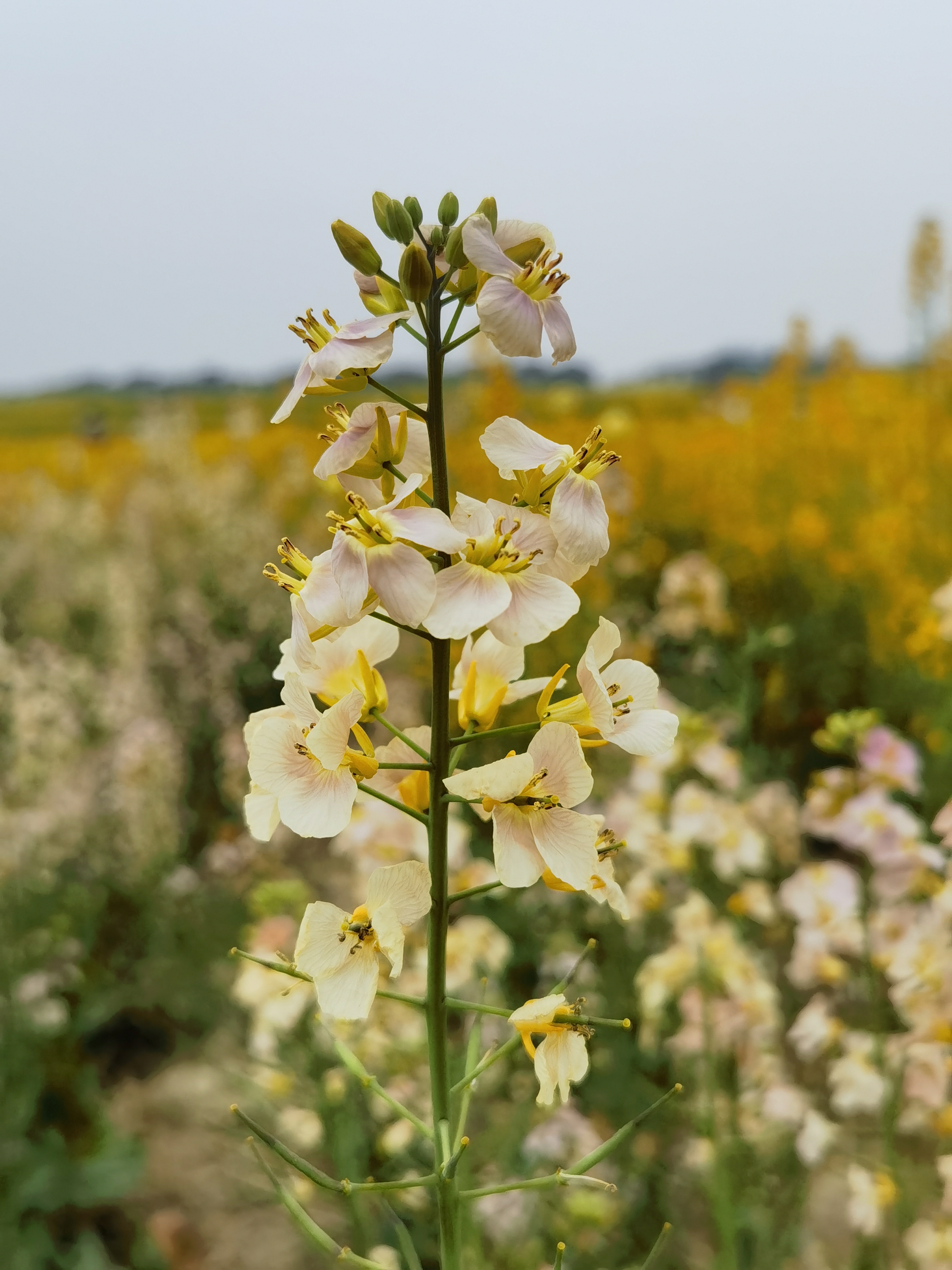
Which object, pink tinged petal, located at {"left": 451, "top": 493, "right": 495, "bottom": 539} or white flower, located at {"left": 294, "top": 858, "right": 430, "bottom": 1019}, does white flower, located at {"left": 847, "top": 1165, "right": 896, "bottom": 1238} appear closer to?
white flower, located at {"left": 294, "top": 858, "right": 430, "bottom": 1019}

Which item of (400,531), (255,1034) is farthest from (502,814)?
(255,1034)

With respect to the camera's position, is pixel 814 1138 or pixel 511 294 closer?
pixel 511 294

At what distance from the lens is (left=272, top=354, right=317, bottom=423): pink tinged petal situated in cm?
78

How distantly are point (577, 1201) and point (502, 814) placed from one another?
48.4 inches

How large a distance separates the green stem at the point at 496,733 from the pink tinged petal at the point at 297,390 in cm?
29

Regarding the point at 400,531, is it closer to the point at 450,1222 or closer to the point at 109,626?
the point at 450,1222

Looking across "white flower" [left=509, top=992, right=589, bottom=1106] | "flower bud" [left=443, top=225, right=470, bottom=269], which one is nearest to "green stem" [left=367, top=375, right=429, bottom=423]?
"flower bud" [left=443, top=225, right=470, bottom=269]

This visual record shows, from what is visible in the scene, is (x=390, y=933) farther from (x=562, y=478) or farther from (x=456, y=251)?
(x=456, y=251)

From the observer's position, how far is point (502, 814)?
0.75 metres

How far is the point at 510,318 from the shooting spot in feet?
2.48

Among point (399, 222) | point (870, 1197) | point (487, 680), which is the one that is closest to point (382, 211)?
point (399, 222)

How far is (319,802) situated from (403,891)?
95 millimetres

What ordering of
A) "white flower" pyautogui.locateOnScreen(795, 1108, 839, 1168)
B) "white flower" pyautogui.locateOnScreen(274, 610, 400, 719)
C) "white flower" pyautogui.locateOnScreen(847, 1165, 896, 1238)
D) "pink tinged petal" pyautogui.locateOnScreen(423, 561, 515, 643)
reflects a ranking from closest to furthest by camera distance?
"pink tinged petal" pyautogui.locateOnScreen(423, 561, 515, 643) → "white flower" pyautogui.locateOnScreen(274, 610, 400, 719) → "white flower" pyautogui.locateOnScreen(847, 1165, 896, 1238) → "white flower" pyautogui.locateOnScreen(795, 1108, 839, 1168)

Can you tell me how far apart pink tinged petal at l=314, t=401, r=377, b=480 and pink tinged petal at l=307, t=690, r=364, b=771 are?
18 cm
